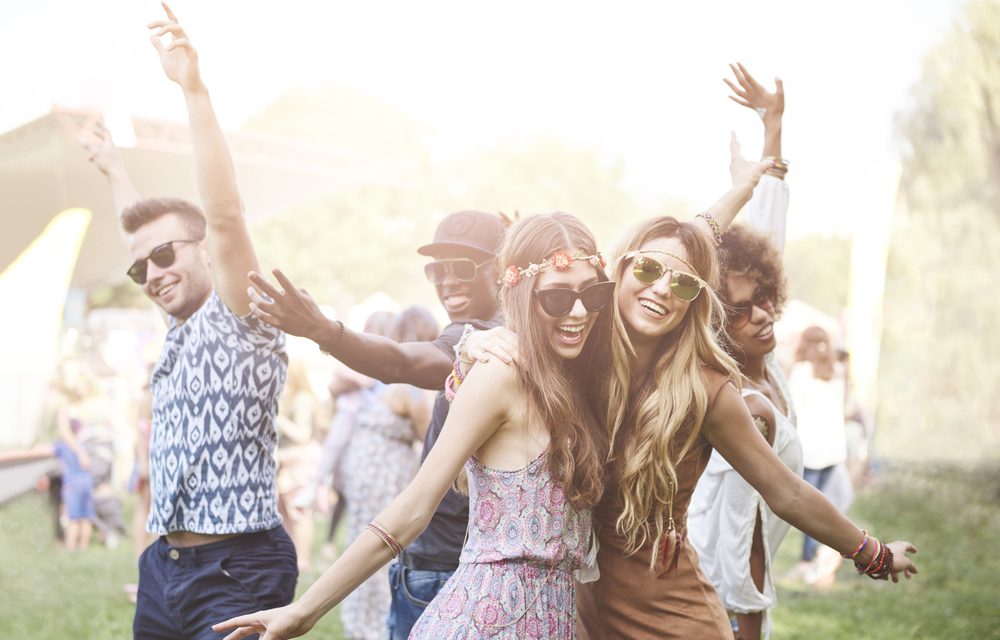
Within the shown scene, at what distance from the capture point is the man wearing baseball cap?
3.10 meters

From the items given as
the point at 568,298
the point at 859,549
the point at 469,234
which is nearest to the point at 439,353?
the point at 469,234

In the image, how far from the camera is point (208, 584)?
313 cm

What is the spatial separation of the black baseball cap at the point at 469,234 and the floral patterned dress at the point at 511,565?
4.31 ft

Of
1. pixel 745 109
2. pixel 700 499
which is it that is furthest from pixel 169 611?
pixel 745 109

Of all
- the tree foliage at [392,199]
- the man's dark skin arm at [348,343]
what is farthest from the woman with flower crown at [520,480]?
the tree foliage at [392,199]

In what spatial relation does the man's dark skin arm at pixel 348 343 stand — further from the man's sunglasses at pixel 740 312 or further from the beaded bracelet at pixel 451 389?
the man's sunglasses at pixel 740 312

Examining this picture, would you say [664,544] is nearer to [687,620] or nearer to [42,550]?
[687,620]

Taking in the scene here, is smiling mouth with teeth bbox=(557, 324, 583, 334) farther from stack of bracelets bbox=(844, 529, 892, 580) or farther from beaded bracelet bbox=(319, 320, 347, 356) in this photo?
stack of bracelets bbox=(844, 529, 892, 580)

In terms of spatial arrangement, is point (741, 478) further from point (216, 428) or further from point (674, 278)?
point (216, 428)

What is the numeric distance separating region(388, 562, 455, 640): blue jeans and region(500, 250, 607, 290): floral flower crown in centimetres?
136

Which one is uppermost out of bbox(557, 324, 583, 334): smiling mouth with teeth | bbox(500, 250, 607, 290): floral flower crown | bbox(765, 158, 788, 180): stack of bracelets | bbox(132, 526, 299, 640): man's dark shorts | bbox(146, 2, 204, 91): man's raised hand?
bbox(146, 2, 204, 91): man's raised hand

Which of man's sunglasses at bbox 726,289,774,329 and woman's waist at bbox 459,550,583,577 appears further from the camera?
man's sunglasses at bbox 726,289,774,329

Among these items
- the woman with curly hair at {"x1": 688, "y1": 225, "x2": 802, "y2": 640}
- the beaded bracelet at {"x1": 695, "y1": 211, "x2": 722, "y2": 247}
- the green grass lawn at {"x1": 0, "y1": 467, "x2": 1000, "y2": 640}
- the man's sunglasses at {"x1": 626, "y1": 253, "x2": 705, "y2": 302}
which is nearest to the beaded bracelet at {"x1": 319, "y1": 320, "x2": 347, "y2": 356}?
the man's sunglasses at {"x1": 626, "y1": 253, "x2": 705, "y2": 302}

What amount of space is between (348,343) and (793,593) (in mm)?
6736
